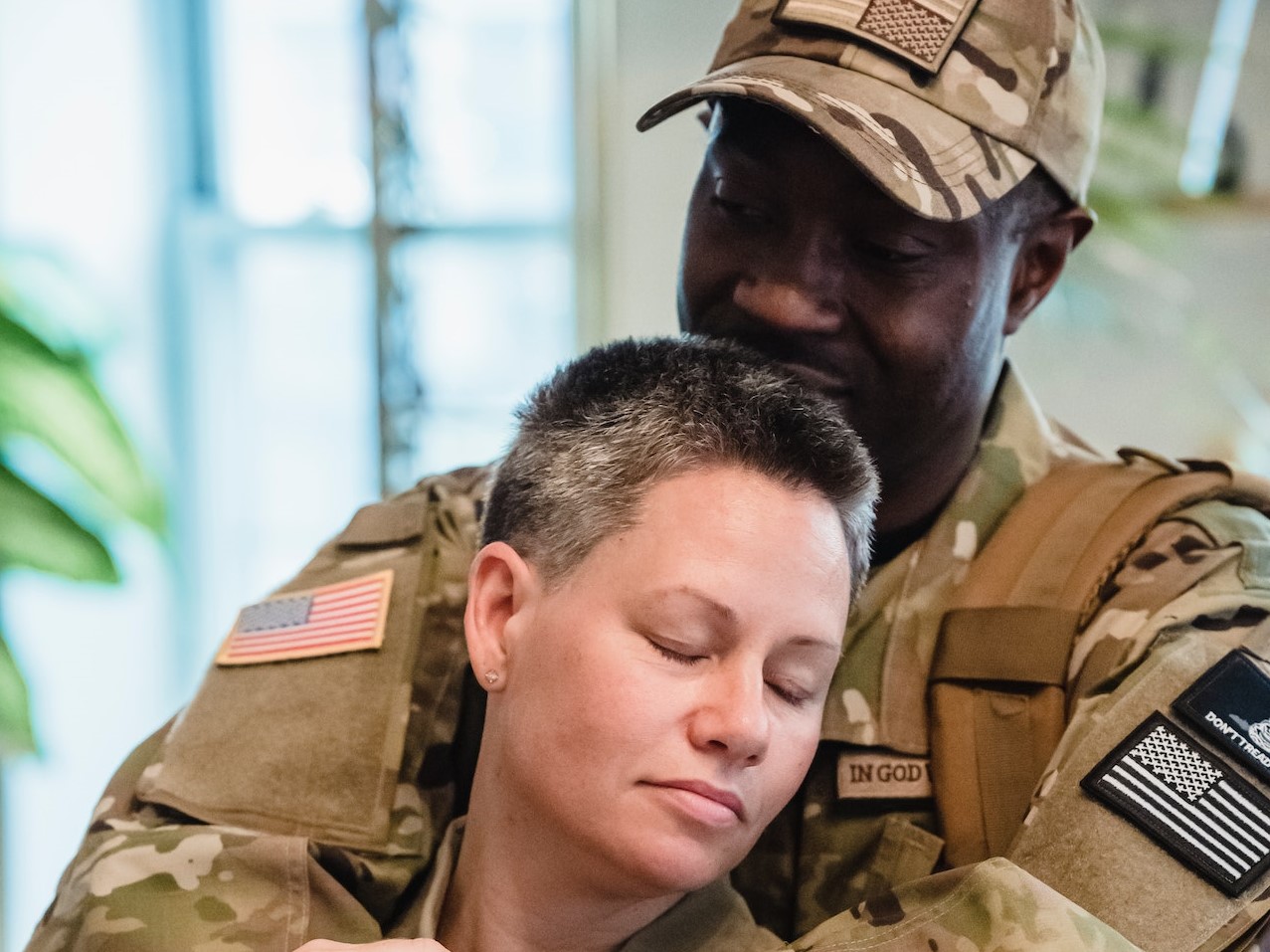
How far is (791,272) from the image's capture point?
1286 millimetres

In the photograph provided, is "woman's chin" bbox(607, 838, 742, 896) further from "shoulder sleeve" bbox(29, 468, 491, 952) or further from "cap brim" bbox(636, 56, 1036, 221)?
"cap brim" bbox(636, 56, 1036, 221)

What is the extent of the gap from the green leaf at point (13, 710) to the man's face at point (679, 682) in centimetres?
146

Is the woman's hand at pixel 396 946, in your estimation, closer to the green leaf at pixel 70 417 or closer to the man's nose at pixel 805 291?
the man's nose at pixel 805 291

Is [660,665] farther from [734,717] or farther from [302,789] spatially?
[302,789]

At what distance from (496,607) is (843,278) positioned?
462 mm

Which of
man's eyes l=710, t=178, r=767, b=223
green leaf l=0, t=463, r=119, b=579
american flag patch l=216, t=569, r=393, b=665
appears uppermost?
man's eyes l=710, t=178, r=767, b=223

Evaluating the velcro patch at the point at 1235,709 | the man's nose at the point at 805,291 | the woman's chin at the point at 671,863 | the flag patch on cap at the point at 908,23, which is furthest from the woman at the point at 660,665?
the flag patch on cap at the point at 908,23

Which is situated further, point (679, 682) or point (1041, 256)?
point (1041, 256)

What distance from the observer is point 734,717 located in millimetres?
950

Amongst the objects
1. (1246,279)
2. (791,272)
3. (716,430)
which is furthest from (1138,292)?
(716,430)

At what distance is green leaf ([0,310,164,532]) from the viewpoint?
2.28 m

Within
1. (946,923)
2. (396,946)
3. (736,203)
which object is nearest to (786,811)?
(946,923)

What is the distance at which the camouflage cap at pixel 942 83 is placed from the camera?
125cm

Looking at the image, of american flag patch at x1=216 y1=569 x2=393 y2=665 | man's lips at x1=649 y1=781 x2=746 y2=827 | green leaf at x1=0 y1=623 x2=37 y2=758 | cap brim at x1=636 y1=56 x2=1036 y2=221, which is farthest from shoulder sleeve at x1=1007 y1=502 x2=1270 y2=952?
green leaf at x1=0 y1=623 x2=37 y2=758
